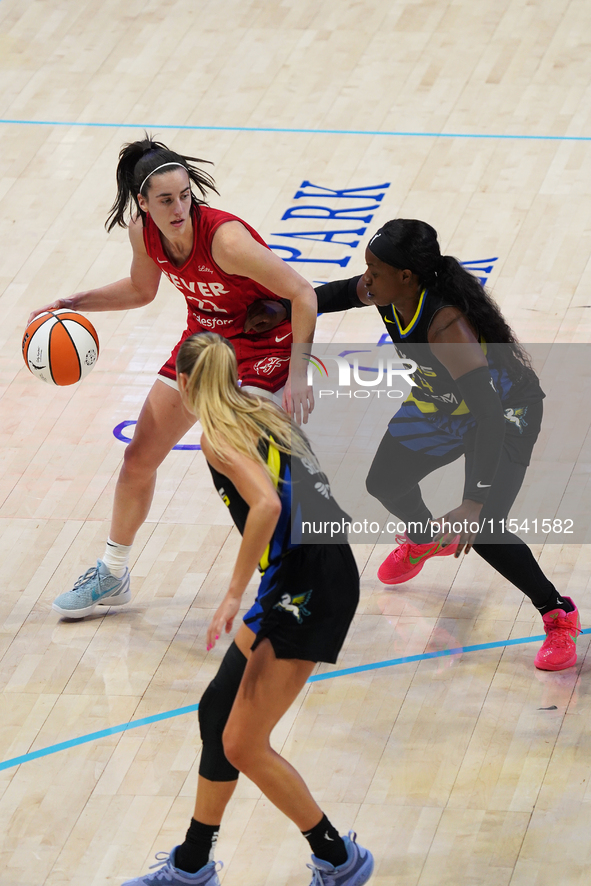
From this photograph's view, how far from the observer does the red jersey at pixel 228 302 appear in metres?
4.25

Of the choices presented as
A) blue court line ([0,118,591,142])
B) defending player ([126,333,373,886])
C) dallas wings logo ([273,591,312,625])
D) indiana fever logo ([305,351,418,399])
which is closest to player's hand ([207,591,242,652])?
defending player ([126,333,373,886])

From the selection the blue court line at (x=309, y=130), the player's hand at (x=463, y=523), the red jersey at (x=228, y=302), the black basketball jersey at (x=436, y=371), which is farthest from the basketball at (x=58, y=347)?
the blue court line at (x=309, y=130)

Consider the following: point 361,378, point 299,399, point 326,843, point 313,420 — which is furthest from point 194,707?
point 361,378

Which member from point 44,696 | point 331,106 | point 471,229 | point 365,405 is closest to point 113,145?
point 331,106

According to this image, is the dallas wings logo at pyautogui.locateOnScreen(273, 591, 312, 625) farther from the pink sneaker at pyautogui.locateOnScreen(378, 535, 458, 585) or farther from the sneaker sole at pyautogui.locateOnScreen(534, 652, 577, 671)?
the pink sneaker at pyautogui.locateOnScreen(378, 535, 458, 585)

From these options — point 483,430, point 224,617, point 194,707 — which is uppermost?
point 224,617

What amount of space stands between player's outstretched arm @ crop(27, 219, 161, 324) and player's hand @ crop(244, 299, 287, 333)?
1.31 feet

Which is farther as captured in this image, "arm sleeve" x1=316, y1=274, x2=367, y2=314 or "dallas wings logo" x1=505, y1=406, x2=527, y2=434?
"arm sleeve" x1=316, y1=274, x2=367, y2=314

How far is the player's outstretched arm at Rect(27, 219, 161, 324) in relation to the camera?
14.7ft

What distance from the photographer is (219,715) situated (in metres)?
3.33

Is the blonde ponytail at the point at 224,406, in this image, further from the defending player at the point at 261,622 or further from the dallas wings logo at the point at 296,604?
the dallas wings logo at the point at 296,604

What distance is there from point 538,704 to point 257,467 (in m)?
1.57

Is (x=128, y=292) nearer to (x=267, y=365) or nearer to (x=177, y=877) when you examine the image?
(x=267, y=365)

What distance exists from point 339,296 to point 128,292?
0.77 meters
